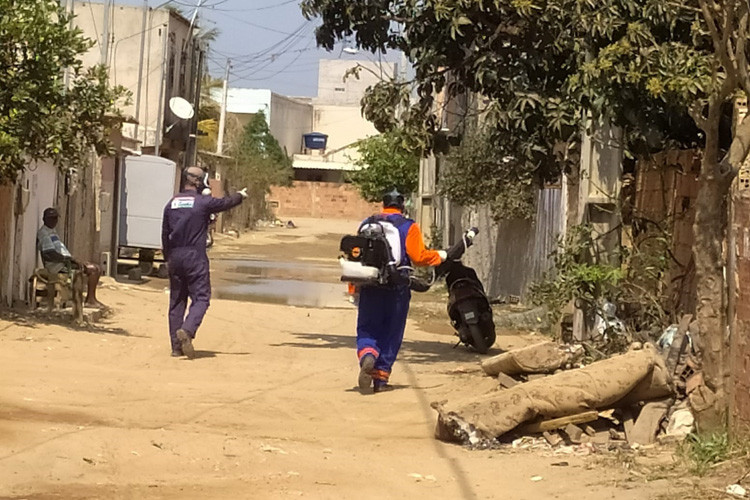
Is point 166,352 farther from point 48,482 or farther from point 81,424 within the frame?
point 48,482

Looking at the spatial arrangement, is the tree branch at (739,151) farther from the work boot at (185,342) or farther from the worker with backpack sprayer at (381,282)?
the work boot at (185,342)

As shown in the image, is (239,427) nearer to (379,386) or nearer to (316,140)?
(379,386)

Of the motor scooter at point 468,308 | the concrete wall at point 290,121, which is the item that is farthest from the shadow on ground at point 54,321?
the concrete wall at point 290,121

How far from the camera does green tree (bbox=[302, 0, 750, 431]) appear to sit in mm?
10812

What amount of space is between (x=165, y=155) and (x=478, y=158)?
62.2 feet

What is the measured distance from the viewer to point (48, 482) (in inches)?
274

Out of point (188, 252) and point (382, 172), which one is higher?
point (382, 172)

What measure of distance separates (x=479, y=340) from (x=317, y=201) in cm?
5817

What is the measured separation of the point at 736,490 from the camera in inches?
270

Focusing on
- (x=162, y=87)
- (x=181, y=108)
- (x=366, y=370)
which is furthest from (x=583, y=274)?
(x=162, y=87)

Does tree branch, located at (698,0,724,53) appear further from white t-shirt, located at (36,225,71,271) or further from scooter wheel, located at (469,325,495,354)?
white t-shirt, located at (36,225,71,271)

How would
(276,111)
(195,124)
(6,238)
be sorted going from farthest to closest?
1. (276,111)
2. (195,124)
3. (6,238)

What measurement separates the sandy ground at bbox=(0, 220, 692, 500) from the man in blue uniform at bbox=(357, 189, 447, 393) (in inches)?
8.7

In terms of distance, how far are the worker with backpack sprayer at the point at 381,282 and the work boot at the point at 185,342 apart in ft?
7.63
